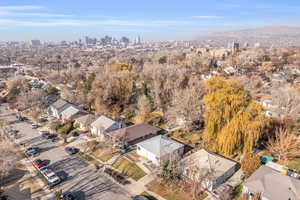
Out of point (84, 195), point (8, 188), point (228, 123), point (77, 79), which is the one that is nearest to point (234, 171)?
point (228, 123)

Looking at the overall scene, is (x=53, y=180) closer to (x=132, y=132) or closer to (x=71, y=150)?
(x=71, y=150)

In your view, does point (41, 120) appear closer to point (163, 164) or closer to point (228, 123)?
point (163, 164)

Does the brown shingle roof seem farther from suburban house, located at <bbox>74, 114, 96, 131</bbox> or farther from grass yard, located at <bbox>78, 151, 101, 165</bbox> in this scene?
suburban house, located at <bbox>74, 114, 96, 131</bbox>

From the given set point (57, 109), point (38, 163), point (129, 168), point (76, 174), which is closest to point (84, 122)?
point (57, 109)

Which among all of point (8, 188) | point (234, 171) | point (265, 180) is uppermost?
point (265, 180)

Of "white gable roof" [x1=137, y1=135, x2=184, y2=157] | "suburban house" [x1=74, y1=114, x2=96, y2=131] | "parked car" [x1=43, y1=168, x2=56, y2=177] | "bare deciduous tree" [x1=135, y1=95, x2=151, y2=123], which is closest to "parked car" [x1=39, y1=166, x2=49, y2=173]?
"parked car" [x1=43, y1=168, x2=56, y2=177]

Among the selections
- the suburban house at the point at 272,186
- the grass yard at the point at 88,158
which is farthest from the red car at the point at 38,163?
the suburban house at the point at 272,186
